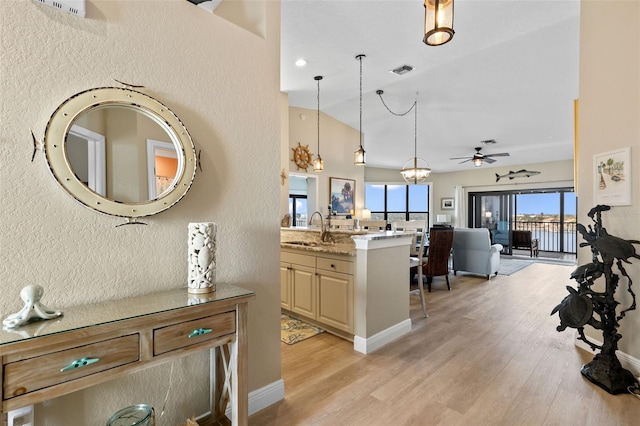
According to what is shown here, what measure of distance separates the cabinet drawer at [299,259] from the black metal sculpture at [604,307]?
2.15 m

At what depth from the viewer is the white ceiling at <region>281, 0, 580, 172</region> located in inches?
131

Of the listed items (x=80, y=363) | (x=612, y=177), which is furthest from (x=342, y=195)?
(x=80, y=363)

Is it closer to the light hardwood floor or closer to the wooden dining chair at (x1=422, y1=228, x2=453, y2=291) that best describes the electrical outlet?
the light hardwood floor

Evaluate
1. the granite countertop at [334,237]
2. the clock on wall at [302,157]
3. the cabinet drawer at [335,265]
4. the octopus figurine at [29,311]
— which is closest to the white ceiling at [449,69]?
the clock on wall at [302,157]

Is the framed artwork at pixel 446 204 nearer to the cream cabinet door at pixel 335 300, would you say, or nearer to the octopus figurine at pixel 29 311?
the cream cabinet door at pixel 335 300

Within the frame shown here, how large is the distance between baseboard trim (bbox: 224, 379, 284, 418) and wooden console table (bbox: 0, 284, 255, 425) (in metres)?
0.46

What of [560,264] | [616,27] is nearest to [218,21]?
[616,27]

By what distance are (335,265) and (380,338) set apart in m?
0.82

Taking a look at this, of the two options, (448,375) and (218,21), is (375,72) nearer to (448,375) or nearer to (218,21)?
(218,21)

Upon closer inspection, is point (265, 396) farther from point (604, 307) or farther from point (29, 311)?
point (604, 307)

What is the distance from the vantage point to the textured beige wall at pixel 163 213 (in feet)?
4.07

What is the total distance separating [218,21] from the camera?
184cm

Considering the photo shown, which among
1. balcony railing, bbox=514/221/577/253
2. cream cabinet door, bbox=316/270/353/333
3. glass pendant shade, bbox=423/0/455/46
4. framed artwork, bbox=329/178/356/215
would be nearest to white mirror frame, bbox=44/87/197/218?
glass pendant shade, bbox=423/0/455/46

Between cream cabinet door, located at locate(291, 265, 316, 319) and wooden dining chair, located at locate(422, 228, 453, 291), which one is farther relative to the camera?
wooden dining chair, located at locate(422, 228, 453, 291)
